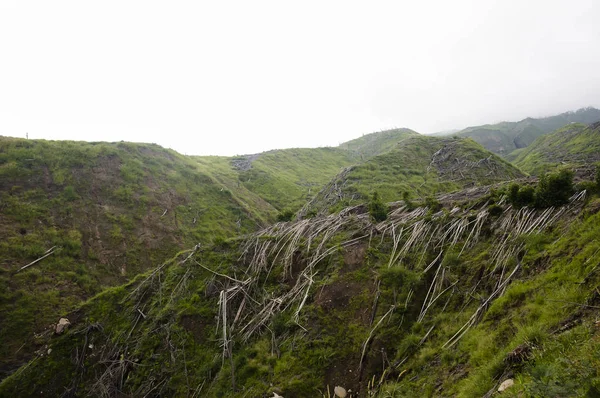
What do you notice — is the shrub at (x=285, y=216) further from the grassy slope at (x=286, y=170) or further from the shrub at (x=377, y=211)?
the grassy slope at (x=286, y=170)

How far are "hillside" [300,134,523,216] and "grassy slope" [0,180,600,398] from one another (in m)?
12.3

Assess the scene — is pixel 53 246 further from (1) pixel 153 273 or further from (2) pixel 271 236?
(2) pixel 271 236

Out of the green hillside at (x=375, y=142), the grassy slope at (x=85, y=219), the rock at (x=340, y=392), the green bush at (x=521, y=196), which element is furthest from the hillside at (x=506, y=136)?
the rock at (x=340, y=392)

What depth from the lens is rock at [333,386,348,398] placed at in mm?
6873

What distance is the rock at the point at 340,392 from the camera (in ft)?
22.5

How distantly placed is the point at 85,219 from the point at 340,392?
23.3 metres

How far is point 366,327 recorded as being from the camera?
8078 millimetres

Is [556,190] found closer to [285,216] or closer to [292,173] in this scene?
[285,216]

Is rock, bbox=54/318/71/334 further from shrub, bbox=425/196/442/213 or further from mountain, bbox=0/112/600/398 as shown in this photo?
shrub, bbox=425/196/442/213

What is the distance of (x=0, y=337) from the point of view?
14.1 metres

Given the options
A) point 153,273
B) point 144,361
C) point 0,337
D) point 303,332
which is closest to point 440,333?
point 303,332

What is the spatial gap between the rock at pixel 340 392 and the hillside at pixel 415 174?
15.3 meters

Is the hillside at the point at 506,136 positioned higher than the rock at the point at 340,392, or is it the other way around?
the hillside at the point at 506,136

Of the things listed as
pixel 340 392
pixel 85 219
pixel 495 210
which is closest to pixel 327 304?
pixel 340 392
